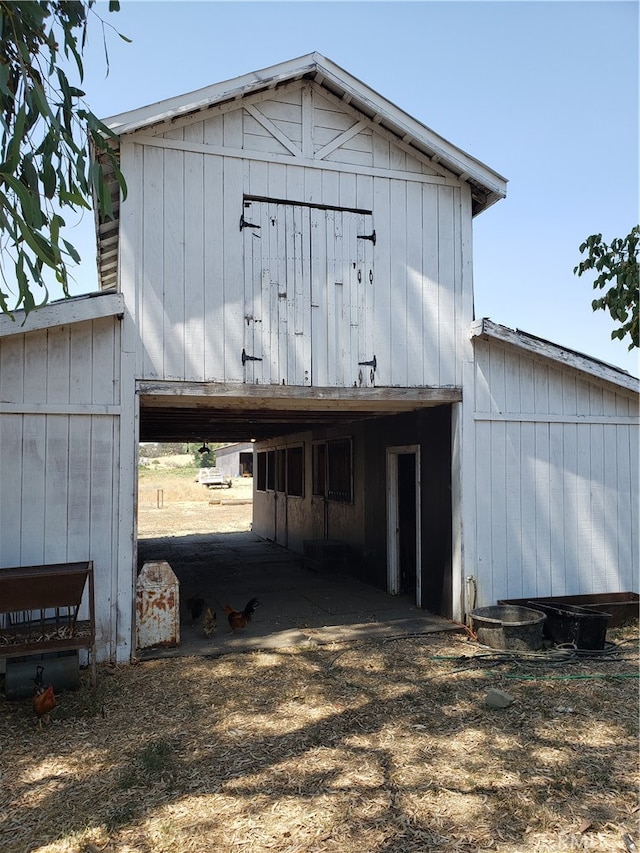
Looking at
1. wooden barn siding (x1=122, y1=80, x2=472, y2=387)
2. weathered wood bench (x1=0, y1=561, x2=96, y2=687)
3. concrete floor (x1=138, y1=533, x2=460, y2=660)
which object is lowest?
concrete floor (x1=138, y1=533, x2=460, y2=660)

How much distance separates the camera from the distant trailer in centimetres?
3892

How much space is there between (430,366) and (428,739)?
3.98 meters

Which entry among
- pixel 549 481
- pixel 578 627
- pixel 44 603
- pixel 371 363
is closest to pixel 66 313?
pixel 44 603

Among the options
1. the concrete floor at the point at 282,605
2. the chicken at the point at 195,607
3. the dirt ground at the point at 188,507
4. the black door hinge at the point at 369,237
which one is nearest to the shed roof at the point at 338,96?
the black door hinge at the point at 369,237

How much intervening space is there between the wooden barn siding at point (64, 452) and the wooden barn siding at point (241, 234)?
0.47 metres

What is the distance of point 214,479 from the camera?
130 feet

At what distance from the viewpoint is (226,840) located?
122 inches

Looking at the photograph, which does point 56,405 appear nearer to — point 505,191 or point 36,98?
point 36,98

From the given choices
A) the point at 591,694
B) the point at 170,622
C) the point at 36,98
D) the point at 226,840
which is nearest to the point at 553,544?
the point at 591,694

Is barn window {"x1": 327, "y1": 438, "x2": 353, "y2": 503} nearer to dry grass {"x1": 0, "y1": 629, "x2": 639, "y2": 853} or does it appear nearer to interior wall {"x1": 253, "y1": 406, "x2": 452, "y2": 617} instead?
interior wall {"x1": 253, "y1": 406, "x2": 452, "y2": 617}

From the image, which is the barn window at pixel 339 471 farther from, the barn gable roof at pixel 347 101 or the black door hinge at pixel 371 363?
the barn gable roof at pixel 347 101

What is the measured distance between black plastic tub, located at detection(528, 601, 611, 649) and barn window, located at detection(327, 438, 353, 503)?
4.91 metres

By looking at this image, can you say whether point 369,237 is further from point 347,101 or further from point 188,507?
point 188,507

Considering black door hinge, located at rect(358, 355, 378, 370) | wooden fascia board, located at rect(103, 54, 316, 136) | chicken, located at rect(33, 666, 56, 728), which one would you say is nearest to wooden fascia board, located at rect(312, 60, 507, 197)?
wooden fascia board, located at rect(103, 54, 316, 136)
